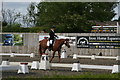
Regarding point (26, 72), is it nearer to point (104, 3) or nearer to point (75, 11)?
point (75, 11)

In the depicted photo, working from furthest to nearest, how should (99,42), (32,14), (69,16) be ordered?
(32,14)
(69,16)
(99,42)

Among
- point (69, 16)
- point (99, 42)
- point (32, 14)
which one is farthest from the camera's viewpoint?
point (32, 14)

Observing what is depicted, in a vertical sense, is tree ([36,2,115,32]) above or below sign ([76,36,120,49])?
above

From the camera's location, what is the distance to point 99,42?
3250 cm

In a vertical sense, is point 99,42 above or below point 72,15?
below

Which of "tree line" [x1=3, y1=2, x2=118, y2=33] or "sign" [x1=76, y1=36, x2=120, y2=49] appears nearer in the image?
"sign" [x1=76, y1=36, x2=120, y2=49]

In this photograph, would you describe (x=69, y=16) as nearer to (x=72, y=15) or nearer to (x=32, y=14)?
(x=72, y=15)

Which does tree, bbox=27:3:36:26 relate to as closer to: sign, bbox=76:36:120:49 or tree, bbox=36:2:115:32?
tree, bbox=36:2:115:32

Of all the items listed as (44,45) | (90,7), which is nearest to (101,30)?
(90,7)

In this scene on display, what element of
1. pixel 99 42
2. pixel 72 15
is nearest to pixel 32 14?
pixel 72 15

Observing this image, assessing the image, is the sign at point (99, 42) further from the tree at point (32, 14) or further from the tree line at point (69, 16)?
the tree at point (32, 14)

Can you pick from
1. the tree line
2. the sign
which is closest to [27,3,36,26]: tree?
the tree line

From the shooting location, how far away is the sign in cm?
3219

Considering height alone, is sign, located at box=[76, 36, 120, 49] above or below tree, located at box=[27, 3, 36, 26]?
below
